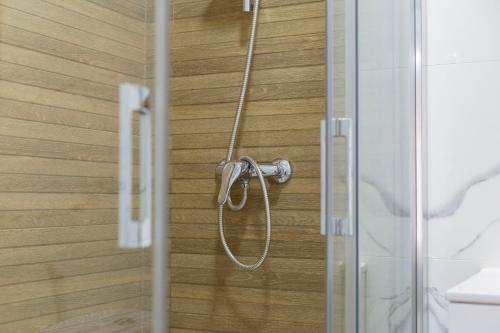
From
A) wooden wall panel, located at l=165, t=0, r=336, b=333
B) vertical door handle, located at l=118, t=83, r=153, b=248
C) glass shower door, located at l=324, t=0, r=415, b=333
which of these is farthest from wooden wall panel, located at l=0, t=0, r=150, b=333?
wooden wall panel, located at l=165, t=0, r=336, b=333

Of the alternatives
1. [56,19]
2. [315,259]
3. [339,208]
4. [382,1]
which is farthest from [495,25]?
[56,19]

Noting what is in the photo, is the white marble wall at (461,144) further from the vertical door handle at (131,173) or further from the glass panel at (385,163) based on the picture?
the vertical door handle at (131,173)

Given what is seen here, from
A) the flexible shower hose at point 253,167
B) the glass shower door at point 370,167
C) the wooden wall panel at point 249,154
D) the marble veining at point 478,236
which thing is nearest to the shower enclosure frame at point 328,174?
the glass shower door at point 370,167

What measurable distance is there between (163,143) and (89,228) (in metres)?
0.15

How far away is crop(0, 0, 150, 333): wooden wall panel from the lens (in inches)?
31.8

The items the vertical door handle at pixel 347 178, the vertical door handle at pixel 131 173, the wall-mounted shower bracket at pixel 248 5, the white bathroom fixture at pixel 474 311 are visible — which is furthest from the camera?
the wall-mounted shower bracket at pixel 248 5

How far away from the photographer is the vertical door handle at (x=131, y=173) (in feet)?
2.49

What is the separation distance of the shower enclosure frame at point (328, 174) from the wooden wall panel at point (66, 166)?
0.07ft

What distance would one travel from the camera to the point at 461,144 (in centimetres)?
196

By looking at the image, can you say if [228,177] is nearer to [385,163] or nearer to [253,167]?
[253,167]

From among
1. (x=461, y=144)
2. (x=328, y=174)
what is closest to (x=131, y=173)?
(x=328, y=174)

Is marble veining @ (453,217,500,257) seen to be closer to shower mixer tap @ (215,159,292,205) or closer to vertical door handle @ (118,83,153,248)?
shower mixer tap @ (215,159,292,205)

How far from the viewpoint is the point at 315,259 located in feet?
6.36

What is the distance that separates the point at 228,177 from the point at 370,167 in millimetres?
568
